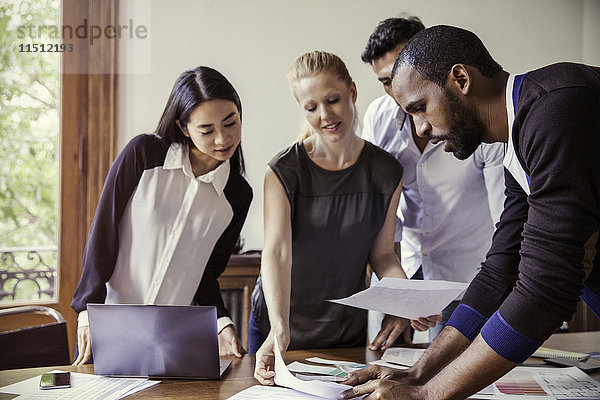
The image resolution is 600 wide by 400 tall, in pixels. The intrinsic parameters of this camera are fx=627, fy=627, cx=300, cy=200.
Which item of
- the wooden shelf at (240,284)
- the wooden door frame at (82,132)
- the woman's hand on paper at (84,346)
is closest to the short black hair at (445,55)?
the woman's hand on paper at (84,346)

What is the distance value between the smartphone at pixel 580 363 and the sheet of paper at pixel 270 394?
731 millimetres

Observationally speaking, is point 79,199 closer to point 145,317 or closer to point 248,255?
point 248,255

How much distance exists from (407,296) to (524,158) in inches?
18.1

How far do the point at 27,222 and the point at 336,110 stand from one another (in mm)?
1798

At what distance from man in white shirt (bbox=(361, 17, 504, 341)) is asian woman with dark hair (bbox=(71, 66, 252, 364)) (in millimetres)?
549

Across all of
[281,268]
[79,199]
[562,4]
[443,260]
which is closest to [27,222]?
[79,199]

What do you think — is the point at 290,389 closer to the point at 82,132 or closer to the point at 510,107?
the point at 510,107

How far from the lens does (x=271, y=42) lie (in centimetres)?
308

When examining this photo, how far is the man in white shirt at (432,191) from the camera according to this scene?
1.97m

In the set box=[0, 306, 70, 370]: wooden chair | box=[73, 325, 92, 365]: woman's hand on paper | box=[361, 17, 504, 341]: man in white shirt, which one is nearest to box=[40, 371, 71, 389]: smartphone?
box=[73, 325, 92, 365]: woman's hand on paper

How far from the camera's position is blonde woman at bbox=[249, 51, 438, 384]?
5.92 feet

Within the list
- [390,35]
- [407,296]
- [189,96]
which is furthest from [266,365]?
[390,35]

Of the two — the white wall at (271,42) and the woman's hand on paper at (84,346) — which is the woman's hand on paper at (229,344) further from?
the white wall at (271,42)

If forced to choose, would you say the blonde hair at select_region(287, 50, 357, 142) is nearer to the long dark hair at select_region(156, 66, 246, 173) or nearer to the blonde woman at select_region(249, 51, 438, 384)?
the blonde woman at select_region(249, 51, 438, 384)
